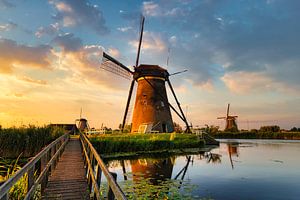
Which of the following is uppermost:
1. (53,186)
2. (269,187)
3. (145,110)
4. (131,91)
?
(131,91)

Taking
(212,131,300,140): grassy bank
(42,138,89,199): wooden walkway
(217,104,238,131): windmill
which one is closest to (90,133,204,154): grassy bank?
(42,138,89,199): wooden walkway

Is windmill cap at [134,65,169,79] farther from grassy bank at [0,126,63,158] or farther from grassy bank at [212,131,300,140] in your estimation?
grassy bank at [212,131,300,140]

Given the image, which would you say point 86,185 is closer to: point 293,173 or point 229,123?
point 293,173

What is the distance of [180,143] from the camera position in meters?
26.9

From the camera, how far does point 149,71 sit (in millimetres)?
30516

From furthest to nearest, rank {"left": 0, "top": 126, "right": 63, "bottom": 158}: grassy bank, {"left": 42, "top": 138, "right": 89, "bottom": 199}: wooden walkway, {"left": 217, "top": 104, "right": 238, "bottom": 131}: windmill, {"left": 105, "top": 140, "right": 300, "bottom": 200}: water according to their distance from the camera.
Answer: {"left": 217, "top": 104, "right": 238, "bottom": 131}: windmill < {"left": 0, "top": 126, "right": 63, "bottom": 158}: grassy bank < {"left": 105, "top": 140, "right": 300, "bottom": 200}: water < {"left": 42, "top": 138, "right": 89, "bottom": 199}: wooden walkway

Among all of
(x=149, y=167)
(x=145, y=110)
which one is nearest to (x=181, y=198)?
(x=149, y=167)

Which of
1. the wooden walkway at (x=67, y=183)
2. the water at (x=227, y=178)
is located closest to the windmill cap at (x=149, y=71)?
the water at (x=227, y=178)

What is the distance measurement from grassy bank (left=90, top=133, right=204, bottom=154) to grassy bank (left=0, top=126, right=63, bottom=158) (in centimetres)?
494

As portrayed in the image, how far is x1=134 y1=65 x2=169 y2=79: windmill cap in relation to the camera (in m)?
30.5

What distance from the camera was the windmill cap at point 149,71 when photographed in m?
→ 30.5

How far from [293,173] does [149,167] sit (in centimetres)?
828

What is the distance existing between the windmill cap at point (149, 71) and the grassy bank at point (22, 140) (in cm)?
1637

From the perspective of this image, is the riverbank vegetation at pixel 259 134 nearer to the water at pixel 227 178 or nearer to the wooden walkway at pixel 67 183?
the water at pixel 227 178
